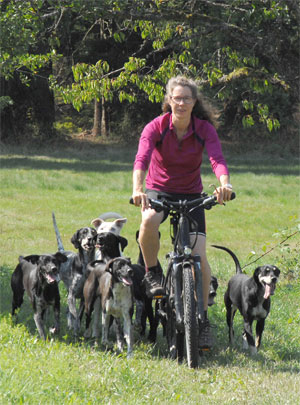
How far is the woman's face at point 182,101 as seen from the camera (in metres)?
6.21

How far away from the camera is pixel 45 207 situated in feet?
66.6

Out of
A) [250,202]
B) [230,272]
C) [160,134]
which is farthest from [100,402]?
[250,202]

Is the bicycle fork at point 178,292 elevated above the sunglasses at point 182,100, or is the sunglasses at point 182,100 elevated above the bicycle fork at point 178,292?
the sunglasses at point 182,100

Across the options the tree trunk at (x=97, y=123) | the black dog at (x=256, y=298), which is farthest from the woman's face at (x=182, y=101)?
the tree trunk at (x=97, y=123)

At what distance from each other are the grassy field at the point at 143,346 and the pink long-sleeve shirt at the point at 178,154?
1.60 metres

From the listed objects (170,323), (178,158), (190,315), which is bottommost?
(170,323)

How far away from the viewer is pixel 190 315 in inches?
229

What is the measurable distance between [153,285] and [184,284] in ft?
2.07

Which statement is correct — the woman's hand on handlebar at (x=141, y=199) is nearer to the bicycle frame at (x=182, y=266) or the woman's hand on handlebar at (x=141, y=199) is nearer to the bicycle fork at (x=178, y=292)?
the bicycle frame at (x=182, y=266)

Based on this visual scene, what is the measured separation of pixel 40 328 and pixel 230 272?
4.95 metres

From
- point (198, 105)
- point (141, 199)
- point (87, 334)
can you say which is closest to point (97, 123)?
point (87, 334)

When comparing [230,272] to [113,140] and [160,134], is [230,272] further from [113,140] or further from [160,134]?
[113,140]

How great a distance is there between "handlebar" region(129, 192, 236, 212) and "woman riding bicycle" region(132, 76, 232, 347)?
1.05 feet

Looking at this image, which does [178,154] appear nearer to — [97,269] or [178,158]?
[178,158]
